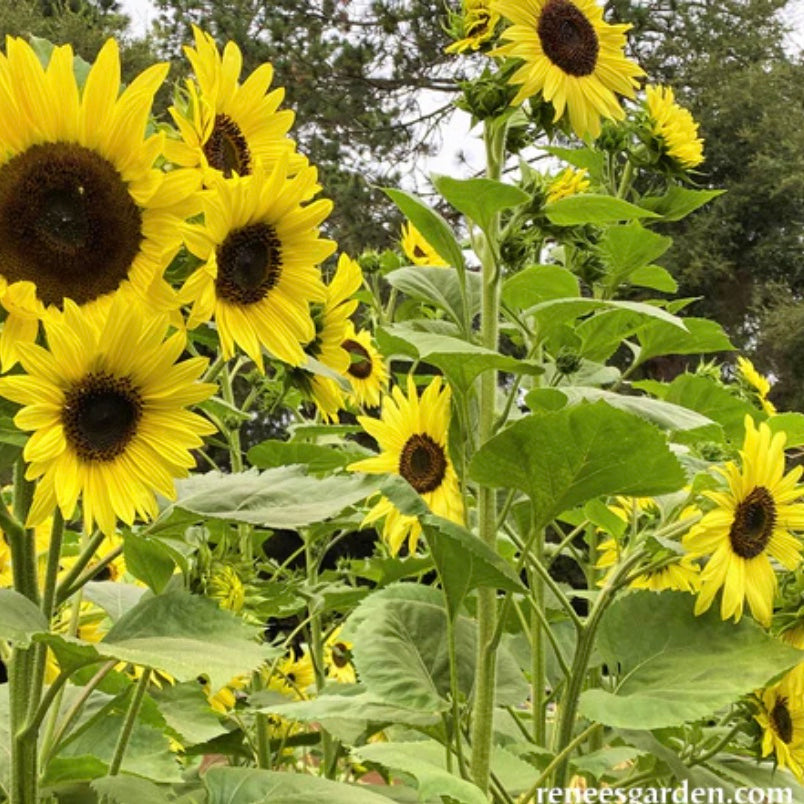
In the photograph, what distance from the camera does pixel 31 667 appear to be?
52 cm

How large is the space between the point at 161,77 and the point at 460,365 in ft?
0.98

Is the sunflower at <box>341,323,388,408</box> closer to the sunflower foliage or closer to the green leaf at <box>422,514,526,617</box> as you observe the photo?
the sunflower foliage

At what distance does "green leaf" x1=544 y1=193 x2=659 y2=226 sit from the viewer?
Result: 27.4 inches

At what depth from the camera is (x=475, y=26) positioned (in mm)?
829

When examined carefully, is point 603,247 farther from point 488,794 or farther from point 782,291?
point 782,291

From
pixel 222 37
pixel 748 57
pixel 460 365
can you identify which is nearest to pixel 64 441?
pixel 460 365

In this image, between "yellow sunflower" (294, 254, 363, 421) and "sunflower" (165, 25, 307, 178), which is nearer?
"sunflower" (165, 25, 307, 178)

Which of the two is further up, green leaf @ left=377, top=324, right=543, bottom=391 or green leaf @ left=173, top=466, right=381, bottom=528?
green leaf @ left=377, top=324, right=543, bottom=391

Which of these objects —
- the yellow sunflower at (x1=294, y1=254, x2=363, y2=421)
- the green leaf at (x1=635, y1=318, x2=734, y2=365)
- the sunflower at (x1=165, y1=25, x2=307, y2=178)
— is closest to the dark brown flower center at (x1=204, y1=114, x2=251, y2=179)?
the sunflower at (x1=165, y1=25, x2=307, y2=178)

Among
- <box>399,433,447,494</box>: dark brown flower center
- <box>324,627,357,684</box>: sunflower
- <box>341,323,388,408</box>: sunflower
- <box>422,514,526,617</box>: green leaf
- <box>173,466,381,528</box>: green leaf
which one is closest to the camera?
<box>173,466,381,528</box>: green leaf

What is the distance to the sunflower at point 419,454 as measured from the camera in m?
0.83

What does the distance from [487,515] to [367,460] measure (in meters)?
0.14

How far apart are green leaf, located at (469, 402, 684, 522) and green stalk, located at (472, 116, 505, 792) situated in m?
0.07

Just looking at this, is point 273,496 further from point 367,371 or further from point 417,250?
point 417,250
